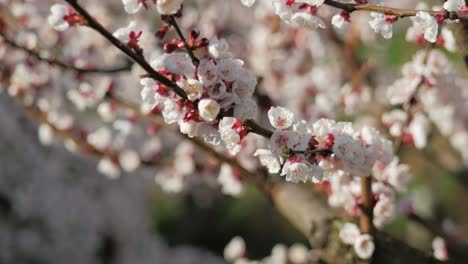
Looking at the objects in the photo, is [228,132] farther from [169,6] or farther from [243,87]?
[169,6]

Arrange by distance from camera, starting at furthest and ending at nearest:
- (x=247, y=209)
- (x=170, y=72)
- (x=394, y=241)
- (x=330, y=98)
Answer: (x=247, y=209)
(x=330, y=98)
(x=394, y=241)
(x=170, y=72)

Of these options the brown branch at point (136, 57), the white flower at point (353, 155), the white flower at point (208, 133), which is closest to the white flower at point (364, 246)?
the white flower at point (353, 155)

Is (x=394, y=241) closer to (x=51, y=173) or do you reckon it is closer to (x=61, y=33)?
(x=61, y=33)

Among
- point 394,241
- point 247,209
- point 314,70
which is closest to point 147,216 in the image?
point 247,209

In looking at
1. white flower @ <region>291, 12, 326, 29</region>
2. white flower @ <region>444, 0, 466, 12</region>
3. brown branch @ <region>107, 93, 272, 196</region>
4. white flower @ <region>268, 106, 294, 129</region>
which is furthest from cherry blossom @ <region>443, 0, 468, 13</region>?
brown branch @ <region>107, 93, 272, 196</region>

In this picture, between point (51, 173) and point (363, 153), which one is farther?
point (51, 173)

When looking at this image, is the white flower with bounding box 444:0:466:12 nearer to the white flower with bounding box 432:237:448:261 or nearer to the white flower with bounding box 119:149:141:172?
the white flower with bounding box 432:237:448:261

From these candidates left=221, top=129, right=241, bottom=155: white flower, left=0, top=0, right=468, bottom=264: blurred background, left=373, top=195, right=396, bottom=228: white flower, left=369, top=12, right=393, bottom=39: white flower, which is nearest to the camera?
left=221, top=129, right=241, bottom=155: white flower
